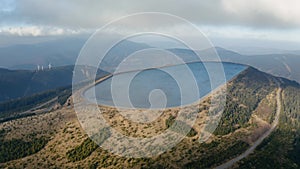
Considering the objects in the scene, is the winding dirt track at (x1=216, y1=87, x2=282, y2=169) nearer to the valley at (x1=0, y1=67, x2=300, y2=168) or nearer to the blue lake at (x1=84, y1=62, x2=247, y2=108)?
the valley at (x1=0, y1=67, x2=300, y2=168)

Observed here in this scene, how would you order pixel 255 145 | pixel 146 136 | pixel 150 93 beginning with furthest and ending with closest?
1. pixel 150 93
2. pixel 255 145
3. pixel 146 136

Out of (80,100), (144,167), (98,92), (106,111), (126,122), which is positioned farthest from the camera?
(98,92)

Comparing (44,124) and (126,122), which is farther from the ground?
(126,122)

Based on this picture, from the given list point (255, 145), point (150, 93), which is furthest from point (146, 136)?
point (150, 93)

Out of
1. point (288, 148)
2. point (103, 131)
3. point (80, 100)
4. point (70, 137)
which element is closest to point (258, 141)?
point (288, 148)

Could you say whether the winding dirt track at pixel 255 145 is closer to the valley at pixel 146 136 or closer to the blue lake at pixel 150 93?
the valley at pixel 146 136

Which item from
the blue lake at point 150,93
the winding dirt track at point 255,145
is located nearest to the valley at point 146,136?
the winding dirt track at point 255,145

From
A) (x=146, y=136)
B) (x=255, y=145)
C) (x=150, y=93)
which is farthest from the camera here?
(x=150, y=93)

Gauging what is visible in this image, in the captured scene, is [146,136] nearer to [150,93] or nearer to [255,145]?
[255,145]

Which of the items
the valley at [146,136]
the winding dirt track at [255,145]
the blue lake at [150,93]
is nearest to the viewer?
the winding dirt track at [255,145]

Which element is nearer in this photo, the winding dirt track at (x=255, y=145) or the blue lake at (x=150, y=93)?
the winding dirt track at (x=255, y=145)

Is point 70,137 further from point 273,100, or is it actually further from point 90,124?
point 273,100
